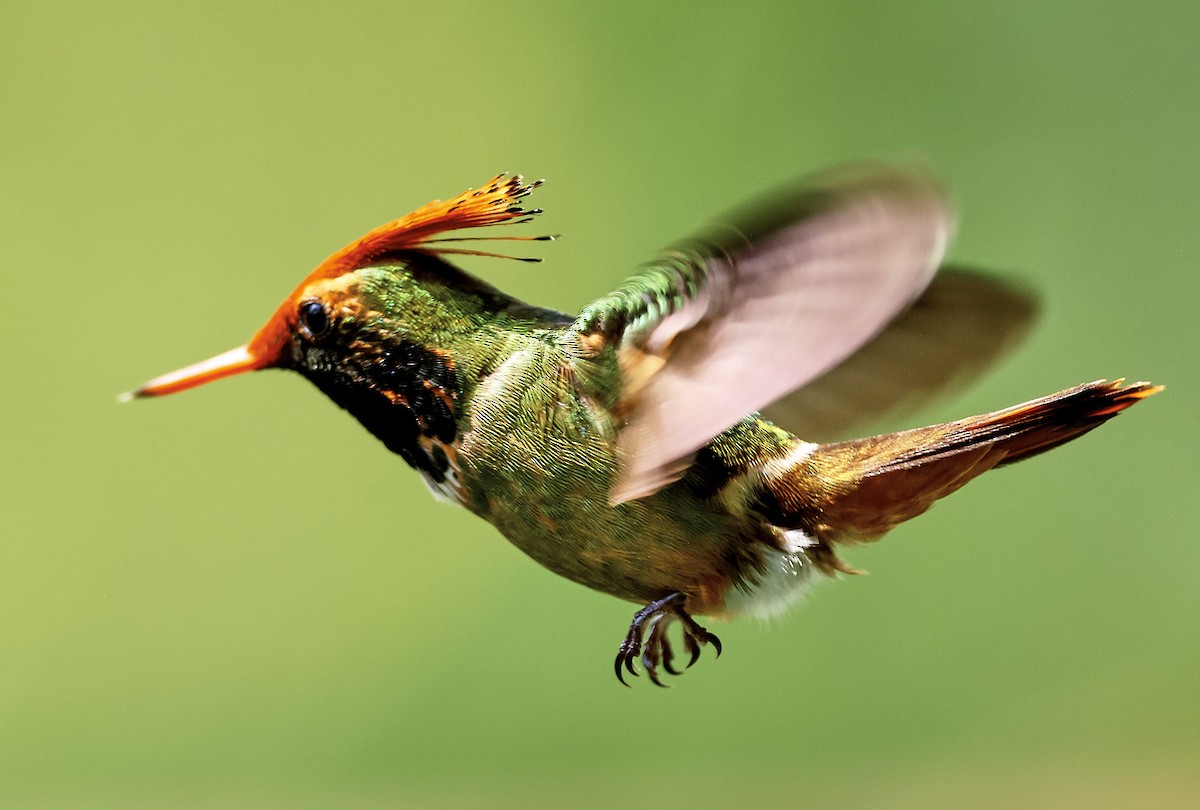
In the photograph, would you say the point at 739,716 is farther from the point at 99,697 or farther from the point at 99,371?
the point at 99,371

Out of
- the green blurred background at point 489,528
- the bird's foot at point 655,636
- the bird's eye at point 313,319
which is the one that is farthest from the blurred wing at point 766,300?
the green blurred background at point 489,528

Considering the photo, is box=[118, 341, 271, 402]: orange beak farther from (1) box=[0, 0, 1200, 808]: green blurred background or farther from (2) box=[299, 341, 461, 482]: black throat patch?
(1) box=[0, 0, 1200, 808]: green blurred background

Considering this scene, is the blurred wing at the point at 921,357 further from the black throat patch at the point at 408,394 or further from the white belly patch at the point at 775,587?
the black throat patch at the point at 408,394

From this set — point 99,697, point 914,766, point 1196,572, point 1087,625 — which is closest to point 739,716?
point 914,766

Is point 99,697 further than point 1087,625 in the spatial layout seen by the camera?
Yes

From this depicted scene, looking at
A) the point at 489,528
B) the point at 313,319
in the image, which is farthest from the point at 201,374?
the point at 489,528
